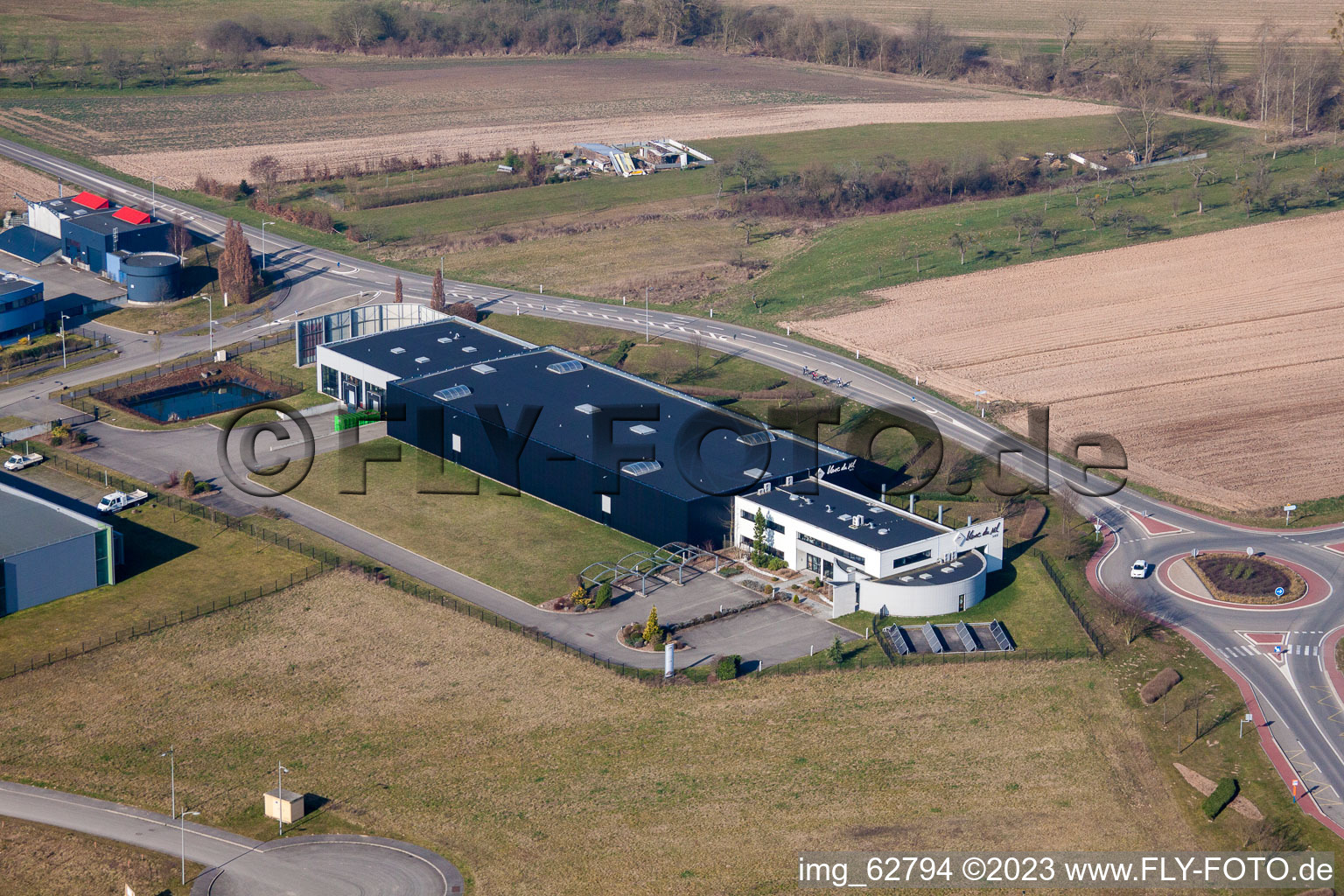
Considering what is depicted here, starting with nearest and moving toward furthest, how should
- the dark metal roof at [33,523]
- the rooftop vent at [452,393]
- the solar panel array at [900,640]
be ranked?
1. the solar panel array at [900,640]
2. the dark metal roof at [33,523]
3. the rooftop vent at [452,393]

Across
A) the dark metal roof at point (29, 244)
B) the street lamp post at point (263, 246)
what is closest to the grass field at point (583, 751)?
the street lamp post at point (263, 246)

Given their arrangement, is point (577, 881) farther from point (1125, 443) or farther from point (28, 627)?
point (1125, 443)

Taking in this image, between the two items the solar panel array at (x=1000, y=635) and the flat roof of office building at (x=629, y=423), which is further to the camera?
the flat roof of office building at (x=629, y=423)

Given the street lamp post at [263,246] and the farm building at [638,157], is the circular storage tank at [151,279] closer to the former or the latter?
the street lamp post at [263,246]

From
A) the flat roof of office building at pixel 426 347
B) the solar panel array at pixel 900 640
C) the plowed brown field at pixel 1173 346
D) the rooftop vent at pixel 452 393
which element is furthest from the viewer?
the flat roof of office building at pixel 426 347

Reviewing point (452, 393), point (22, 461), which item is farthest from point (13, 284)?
point (452, 393)

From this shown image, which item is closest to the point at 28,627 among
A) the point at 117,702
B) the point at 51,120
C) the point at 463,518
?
the point at 117,702
